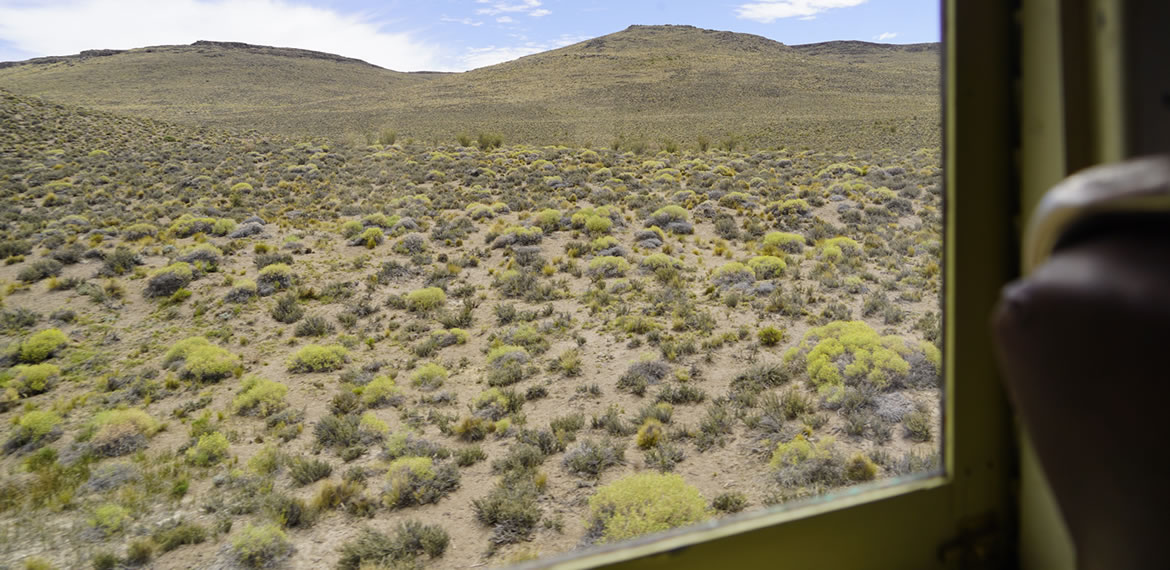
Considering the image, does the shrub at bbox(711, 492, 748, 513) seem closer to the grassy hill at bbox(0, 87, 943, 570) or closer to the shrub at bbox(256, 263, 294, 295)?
the grassy hill at bbox(0, 87, 943, 570)

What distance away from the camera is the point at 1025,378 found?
817 mm

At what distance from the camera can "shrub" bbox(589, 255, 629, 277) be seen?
12.5 meters

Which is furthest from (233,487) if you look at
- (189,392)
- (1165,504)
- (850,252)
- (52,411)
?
(850,252)

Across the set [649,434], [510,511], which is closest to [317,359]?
[510,511]

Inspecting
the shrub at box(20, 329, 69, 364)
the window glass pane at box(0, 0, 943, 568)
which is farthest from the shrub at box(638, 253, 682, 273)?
the shrub at box(20, 329, 69, 364)

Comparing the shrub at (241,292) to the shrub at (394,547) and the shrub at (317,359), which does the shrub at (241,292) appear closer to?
the shrub at (317,359)

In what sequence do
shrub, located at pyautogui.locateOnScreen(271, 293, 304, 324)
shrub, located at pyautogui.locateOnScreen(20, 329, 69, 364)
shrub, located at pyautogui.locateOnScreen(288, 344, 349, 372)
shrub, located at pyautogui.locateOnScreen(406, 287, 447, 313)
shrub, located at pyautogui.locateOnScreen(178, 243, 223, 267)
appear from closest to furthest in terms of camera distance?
shrub, located at pyautogui.locateOnScreen(288, 344, 349, 372)
shrub, located at pyautogui.locateOnScreen(20, 329, 69, 364)
shrub, located at pyautogui.locateOnScreen(271, 293, 304, 324)
shrub, located at pyautogui.locateOnScreen(406, 287, 447, 313)
shrub, located at pyautogui.locateOnScreen(178, 243, 223, 267)

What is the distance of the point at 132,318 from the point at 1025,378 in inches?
523

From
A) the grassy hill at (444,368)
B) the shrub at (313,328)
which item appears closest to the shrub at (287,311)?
the grassy hill at (444,368)

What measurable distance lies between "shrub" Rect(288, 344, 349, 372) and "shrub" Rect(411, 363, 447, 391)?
1362mm

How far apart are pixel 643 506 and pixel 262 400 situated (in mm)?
5169

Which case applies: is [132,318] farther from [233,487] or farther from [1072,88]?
[1072,88]

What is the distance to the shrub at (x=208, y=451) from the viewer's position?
6730 millimetres

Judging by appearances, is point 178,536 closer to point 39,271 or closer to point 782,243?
point 39,271
